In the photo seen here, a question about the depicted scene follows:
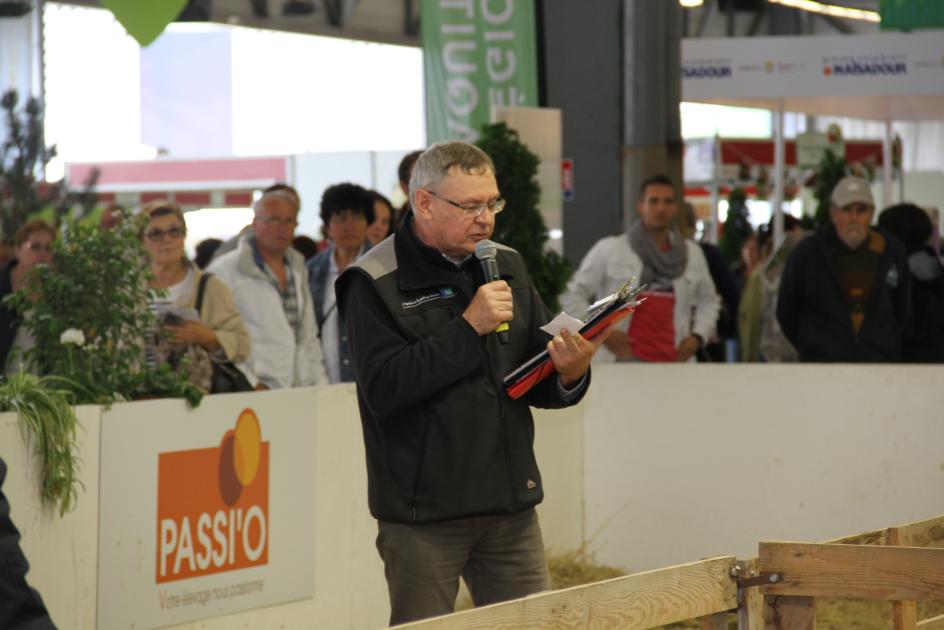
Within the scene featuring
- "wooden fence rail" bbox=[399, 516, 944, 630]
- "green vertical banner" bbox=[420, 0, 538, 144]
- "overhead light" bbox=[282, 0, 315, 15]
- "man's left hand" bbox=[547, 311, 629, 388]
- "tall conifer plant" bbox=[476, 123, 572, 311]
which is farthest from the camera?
"overhead light" bbox=[282, 0, 315, 15]

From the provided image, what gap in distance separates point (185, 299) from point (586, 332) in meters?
2.87

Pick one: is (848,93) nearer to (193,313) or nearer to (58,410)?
(193,313)

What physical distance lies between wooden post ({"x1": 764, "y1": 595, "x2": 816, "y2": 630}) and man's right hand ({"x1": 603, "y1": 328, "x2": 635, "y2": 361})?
→ 4153mm

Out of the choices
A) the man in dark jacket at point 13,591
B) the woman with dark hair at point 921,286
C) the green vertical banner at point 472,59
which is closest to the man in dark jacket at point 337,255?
the green vertical banner at point 472,59

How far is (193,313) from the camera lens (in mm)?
5742

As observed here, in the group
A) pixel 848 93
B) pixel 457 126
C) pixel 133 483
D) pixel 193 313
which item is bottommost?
pixel 133 483

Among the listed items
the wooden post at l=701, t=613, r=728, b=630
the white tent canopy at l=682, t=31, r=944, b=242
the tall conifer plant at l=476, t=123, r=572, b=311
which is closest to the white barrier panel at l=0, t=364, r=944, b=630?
the tall conifer plant at l=476, t=123, r=572, b=311

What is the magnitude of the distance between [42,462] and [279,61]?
25461mm

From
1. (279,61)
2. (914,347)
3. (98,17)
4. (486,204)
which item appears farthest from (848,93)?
(279,61)

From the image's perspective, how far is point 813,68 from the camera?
13.0m

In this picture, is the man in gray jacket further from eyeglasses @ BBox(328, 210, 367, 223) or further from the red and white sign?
the red and white sign

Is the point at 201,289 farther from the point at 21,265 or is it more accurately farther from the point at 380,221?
the point at 380,221

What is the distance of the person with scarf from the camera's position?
24.5 feet

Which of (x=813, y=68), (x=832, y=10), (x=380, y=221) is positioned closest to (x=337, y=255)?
(x=380, y=221)
